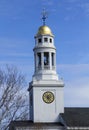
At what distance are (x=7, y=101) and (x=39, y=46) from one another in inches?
1168

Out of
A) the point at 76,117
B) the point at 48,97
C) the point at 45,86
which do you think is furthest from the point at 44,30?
the point at 76,117

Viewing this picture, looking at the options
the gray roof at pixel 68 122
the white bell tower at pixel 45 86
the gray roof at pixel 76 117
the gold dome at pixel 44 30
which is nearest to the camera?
the gray roof at pixel 68 122

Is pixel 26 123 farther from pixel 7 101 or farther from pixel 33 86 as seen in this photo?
pixel 7 101

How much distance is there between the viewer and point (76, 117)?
245 ft

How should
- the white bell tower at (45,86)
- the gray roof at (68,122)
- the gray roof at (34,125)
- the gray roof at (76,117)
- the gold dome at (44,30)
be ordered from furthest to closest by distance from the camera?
the gold dome at (44,30), the white bell tower at (45,86), the gray roof at (76,117), the gray roof at (68,122), the gray roof at (34,125)

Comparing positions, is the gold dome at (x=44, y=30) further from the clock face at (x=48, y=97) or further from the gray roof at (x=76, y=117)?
the gray roof at (x=76, y=117)

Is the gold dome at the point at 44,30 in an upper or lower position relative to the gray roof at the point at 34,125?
upper

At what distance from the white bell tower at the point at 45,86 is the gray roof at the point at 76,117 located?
1.39 metres

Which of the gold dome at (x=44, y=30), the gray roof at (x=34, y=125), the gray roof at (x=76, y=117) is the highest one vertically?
the gold dome at (x=44, y=30)

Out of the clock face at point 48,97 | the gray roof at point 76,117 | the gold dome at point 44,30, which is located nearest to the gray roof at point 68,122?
the gray roof at point 76,117

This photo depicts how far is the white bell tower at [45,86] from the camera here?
74.7 metres

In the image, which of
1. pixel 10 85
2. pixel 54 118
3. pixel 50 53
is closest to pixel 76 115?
pixel 54 118

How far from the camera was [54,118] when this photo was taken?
75000mm

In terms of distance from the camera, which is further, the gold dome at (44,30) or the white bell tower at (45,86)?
the gold dome at (44,30)
